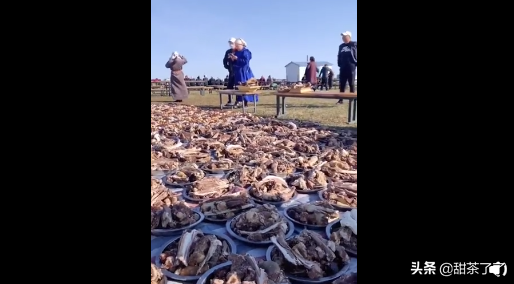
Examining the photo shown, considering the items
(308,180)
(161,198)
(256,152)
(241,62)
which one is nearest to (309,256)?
(308,180)

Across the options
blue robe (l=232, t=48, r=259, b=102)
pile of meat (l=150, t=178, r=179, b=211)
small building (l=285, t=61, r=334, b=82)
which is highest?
small building (l=285, t=61, r=334, b=82)

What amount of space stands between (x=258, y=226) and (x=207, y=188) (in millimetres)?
1041

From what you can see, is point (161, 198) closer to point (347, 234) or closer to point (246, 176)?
point (246, 176)

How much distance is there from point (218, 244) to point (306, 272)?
0.71m

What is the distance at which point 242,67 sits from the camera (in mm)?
12930

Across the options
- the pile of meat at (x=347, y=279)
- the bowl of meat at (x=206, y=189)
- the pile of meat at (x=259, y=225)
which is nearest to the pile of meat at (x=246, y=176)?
the bowl of meat at (x=206, y=189)

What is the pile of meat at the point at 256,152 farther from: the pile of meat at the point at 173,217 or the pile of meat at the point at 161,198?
the pile of meat at the point at 173,217

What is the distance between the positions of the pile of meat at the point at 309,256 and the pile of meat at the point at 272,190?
906 mm

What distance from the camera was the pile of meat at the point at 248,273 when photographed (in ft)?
6.31

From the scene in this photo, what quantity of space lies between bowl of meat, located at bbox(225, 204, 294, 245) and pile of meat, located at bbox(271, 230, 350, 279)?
180mm

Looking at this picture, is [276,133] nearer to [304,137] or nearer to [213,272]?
[304,137]

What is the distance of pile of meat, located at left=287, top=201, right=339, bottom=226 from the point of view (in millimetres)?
2744

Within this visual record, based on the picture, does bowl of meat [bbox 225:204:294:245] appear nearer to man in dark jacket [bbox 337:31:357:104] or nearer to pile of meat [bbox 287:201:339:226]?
pile of meat [bbox 287:201:339:226]

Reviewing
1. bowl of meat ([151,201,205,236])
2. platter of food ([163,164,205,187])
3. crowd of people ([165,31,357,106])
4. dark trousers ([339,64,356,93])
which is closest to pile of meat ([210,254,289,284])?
bowl of meat ([151,201,205,236])
